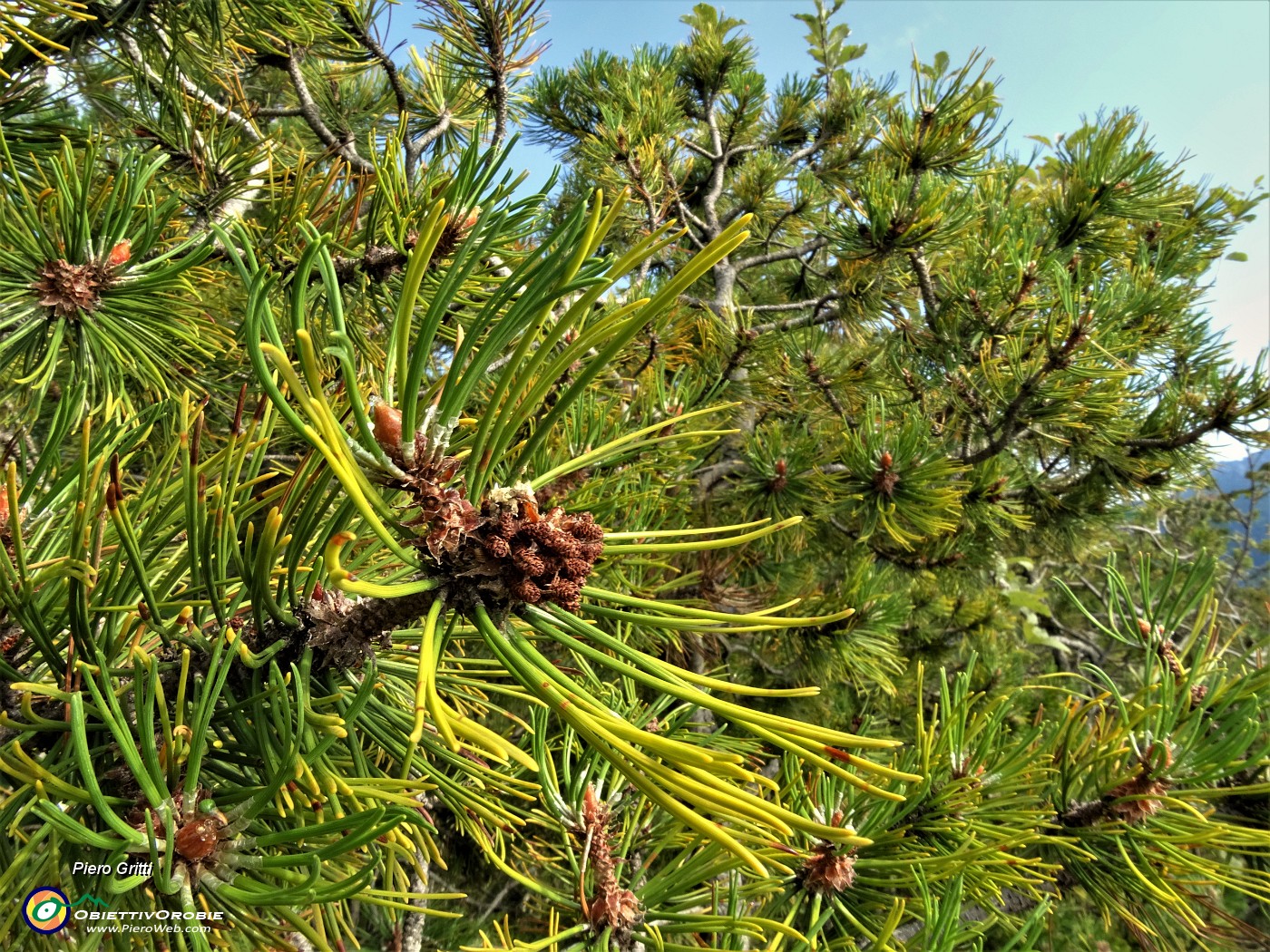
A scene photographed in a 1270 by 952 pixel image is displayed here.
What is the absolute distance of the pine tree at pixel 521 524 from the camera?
21 cm

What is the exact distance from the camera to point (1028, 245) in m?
0.94

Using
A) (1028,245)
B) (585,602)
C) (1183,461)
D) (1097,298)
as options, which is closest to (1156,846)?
(585,602)

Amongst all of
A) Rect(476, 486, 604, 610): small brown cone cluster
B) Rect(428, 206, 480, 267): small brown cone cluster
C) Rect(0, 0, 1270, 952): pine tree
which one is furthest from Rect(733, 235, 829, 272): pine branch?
Rect(476, 486, 604, 610): small brown cone cluster

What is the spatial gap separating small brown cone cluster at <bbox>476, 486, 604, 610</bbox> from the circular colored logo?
8.7 inches

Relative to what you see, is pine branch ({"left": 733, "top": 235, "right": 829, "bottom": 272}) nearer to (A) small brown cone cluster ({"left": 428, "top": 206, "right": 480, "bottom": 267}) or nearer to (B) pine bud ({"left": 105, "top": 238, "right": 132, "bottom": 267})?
(A) small brown cone cluster ({"left": 428, "top": 206, "right": 480, "bottom": 267})

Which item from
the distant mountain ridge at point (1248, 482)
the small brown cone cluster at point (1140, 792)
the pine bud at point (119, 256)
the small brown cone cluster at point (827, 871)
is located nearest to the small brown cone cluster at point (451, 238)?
the pine bud at point (119, 256)

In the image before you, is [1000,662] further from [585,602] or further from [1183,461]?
[585,602]

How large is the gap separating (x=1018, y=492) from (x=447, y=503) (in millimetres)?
1421

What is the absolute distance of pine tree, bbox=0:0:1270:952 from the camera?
21 cm

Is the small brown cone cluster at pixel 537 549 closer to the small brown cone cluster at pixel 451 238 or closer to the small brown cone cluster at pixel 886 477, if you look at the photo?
the small brown cone cluster at pixel 451 238

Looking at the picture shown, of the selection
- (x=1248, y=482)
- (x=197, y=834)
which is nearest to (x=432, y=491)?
(x=197, y=834)

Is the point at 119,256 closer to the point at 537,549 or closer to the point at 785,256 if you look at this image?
the point at 537,549

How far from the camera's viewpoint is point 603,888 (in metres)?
0.45

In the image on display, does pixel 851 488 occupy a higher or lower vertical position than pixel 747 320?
lower
